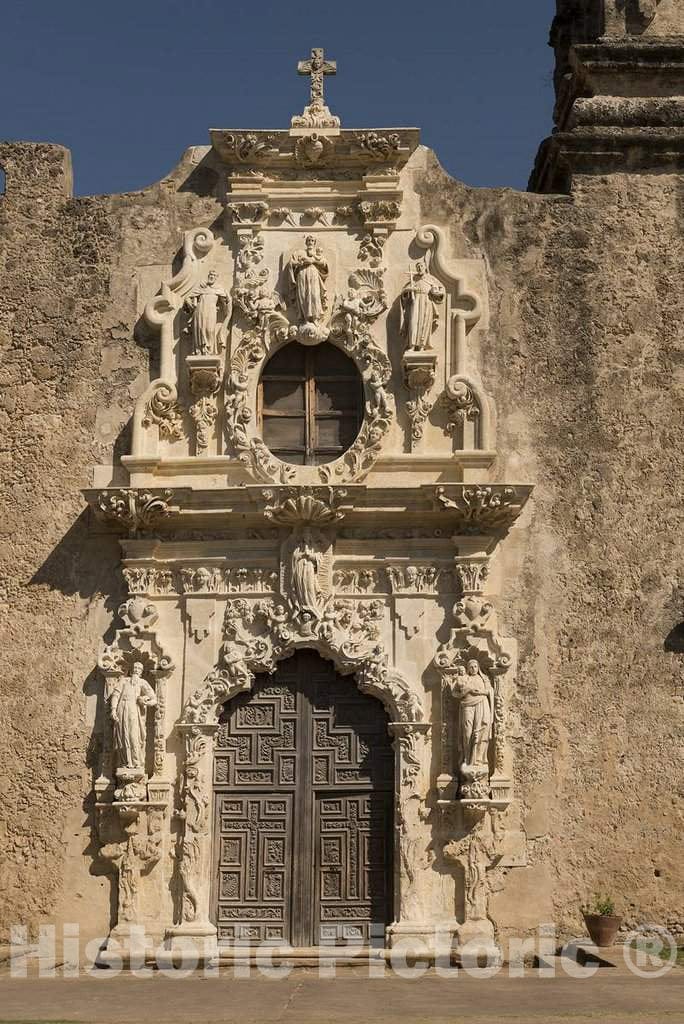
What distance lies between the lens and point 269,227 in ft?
42.4

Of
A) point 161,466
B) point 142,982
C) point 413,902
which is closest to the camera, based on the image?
point 142,982

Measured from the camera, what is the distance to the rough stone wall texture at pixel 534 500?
11.9m

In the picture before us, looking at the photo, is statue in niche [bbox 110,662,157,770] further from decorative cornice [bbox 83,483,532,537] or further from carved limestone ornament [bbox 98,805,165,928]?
decorative cornice [bbox 83,483,532,537]

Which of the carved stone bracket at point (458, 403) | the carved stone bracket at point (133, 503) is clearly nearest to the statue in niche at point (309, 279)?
the carved stone bracket at point (458, 403)

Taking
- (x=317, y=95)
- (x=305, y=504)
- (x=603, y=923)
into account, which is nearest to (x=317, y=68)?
(x=317, y=95)

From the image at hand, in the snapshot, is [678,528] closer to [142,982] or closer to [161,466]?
[161,466]

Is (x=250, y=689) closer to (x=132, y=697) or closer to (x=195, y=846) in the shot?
(x=132, y=697)

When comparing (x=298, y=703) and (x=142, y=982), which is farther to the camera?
(x=298, y=703)

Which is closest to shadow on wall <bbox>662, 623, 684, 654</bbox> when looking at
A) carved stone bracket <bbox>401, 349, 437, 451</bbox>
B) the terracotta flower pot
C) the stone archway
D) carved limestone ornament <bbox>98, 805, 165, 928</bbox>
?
the stone archway

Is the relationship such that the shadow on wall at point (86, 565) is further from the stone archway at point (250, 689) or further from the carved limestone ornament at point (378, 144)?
the carved limestone ornament at point (378, 144)

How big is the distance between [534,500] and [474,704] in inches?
67.9

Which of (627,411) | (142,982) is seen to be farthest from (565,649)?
(142,982)

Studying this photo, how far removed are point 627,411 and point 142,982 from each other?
18.6ft

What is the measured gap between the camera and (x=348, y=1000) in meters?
9.70
